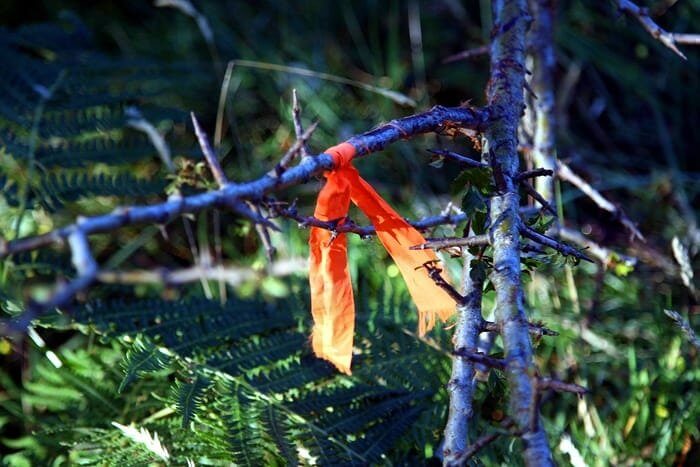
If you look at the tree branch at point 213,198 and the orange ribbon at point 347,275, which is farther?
the orange ribbon at point 347,275

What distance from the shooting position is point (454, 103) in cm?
387

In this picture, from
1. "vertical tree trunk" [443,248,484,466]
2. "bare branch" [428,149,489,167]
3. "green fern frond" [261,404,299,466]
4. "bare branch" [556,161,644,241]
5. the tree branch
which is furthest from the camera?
"bare branch" [556,161,644,241]

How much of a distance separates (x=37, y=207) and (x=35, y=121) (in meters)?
0.34

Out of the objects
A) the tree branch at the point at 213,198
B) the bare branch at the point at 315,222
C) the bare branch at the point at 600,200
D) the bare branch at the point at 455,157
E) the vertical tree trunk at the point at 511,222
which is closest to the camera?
the tree branch at the point at 213,198

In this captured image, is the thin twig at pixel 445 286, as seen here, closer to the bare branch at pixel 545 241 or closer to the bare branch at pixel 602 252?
the bare branch at pixel 545 241

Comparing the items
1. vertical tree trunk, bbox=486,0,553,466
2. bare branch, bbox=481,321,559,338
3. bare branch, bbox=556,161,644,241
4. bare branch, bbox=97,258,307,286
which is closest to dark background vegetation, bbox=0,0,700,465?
bare branch, bbox=97,258,307,286

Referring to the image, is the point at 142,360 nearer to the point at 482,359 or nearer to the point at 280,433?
the point at 280,433

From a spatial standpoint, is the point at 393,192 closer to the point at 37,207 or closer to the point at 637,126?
the point at 637,126

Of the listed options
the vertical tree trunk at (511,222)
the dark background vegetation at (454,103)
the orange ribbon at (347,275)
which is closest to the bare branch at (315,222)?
the orange ribbon at (347,275)

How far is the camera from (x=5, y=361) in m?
2.62

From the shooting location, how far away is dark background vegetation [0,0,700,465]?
2.70 metres

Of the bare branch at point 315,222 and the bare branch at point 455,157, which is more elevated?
the bare branch at point 455,157

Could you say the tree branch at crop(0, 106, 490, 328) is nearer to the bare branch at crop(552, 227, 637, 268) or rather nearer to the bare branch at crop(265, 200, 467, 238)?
the bare branch at crop(265, 200, 467, 238)

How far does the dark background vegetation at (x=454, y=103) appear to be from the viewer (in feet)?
8.87
